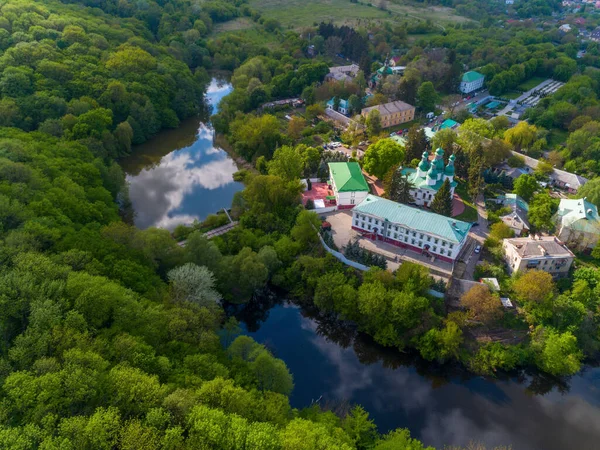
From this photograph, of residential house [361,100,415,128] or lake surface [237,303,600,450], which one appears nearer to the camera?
lake surface [237,303,600,450]

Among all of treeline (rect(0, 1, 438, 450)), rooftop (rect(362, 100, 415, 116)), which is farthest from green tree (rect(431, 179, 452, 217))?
rooftop (rect(362, 100, 415, 116))

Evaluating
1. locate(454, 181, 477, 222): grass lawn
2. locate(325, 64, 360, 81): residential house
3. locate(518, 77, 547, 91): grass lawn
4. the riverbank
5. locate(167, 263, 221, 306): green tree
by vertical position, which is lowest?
the riverbank

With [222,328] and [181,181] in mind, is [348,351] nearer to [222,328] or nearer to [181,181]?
[222,328]

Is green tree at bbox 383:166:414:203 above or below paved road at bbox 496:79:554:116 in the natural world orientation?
above

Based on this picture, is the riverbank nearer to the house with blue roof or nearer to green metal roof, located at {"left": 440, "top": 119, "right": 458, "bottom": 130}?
the house with blue roof

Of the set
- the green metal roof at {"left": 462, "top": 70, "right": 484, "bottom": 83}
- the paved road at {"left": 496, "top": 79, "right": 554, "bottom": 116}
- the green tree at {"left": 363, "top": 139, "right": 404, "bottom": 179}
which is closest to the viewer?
the green tree at {"left": 363, "top": 139, "right": 404, "bottom": 179}

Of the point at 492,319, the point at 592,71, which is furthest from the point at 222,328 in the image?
the point at 592,71

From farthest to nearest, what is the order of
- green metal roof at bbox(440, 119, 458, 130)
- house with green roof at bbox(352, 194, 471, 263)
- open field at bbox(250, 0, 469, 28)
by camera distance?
open field at bbox(250, 0, 469, 28) < green metal roof at bbox(440, 119, 458, 130) < house with green roof at bbox(352, 194, 471, 263)
